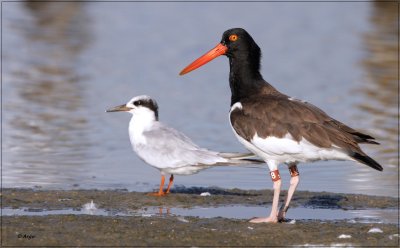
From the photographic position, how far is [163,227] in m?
8.45

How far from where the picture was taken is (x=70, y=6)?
2980 cm

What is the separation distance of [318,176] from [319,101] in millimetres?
5370

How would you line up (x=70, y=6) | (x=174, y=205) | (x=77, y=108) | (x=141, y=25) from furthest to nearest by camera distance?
(x=70, y=6)
(x=141, y=25)
(x=77, y=108)
(x=174, y=205)

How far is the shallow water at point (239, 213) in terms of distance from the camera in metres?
9.33

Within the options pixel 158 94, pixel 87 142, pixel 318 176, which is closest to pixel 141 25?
pixel 158 94

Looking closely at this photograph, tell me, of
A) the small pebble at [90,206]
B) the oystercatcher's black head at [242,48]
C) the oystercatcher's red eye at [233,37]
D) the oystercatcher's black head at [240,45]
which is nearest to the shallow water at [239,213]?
the small pebble at [90,206]

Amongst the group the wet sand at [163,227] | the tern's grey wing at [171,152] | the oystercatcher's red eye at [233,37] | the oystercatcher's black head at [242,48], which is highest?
the oystercatcher's red eye at [233,37]

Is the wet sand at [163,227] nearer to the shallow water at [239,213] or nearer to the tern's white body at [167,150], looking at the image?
the shallow water at [239,213]

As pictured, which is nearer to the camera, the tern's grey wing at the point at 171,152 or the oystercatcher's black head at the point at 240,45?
the oystercatcher's black head at the point at 240,45

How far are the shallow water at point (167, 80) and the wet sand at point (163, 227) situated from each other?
955 mm

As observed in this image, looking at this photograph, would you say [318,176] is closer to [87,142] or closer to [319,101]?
[87,142]

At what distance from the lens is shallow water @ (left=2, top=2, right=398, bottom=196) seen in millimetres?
11984

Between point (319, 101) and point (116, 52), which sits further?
point (116, 52)

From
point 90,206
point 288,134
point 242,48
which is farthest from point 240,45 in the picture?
point 90,206
